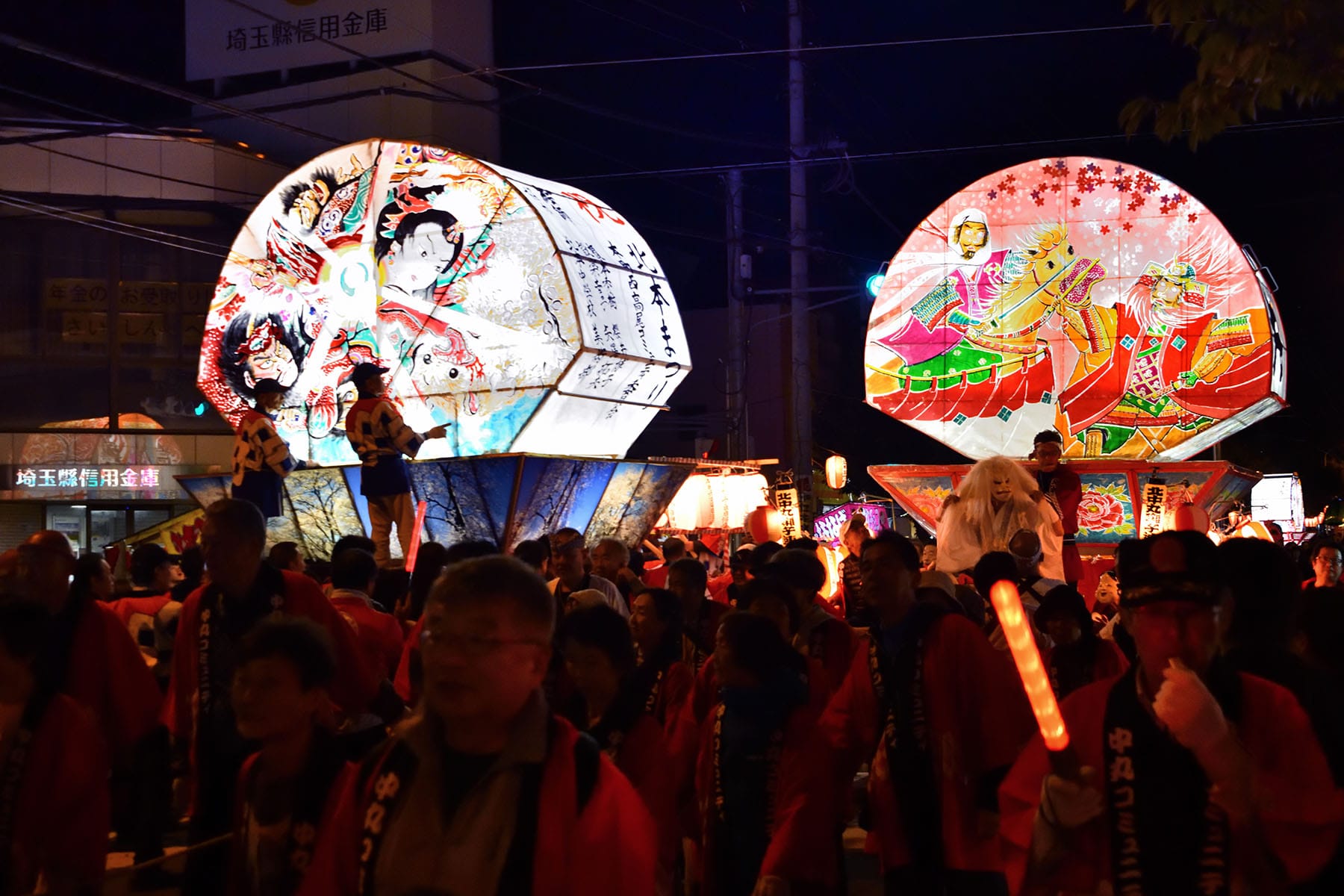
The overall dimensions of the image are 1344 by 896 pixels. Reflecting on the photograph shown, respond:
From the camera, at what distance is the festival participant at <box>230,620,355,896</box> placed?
11.2ft

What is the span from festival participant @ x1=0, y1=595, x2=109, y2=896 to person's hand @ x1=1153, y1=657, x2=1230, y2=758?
10.1 feet

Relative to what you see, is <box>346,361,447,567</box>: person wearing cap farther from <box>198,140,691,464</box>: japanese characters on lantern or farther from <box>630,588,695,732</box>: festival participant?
<box>630,588,695,732</box>: festival participant

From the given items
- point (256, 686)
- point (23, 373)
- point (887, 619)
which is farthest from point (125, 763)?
point (23, 373)

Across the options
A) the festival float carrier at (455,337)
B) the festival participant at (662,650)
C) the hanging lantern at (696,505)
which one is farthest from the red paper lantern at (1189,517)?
the festival participant at (662,650)

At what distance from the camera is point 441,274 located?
1275 centimetres

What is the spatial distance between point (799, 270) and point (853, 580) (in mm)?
13821

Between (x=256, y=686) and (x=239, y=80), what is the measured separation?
26.8m

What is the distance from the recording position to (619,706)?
4617 mm

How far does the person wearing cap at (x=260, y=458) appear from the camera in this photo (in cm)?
1066

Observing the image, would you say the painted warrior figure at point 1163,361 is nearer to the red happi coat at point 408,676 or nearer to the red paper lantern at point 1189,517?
the red paper lantern at point 1189,517

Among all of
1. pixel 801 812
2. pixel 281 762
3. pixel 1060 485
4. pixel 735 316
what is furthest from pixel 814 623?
pixel 735 316

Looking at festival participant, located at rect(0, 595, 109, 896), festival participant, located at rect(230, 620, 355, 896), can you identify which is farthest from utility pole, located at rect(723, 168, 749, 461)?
festival participant, located at rect(230, 620, 355, 896)

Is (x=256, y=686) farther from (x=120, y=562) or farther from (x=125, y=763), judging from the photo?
(x=120, y=562)

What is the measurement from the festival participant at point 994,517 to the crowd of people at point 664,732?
218 centimetres
